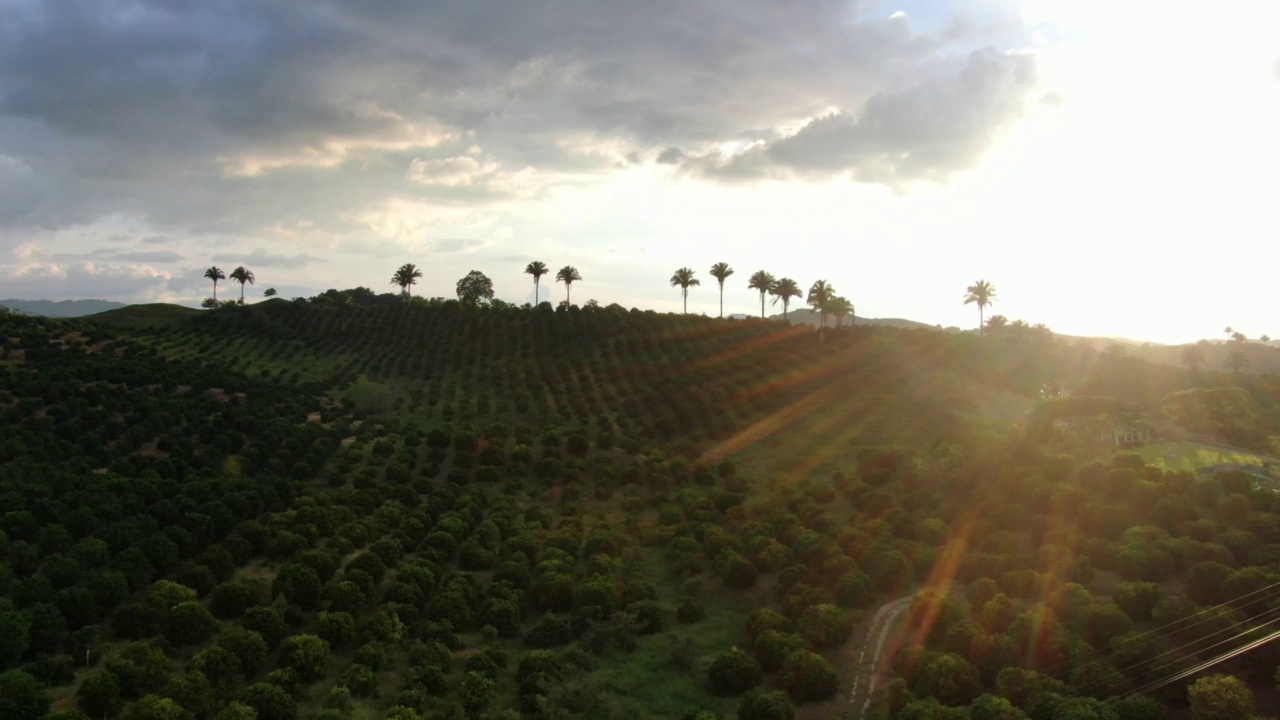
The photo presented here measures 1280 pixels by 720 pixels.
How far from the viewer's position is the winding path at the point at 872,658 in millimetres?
31484

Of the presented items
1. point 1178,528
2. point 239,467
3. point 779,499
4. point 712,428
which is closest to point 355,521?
point 239,467

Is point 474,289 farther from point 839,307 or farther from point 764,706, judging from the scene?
point 764,706

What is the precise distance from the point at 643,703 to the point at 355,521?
24162mm

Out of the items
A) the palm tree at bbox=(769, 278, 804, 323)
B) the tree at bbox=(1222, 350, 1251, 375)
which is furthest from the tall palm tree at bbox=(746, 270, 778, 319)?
Result: the tree at bbox=(1222, 350, 1251, 375)

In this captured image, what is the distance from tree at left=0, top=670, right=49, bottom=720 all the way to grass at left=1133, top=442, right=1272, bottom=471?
2583 inches

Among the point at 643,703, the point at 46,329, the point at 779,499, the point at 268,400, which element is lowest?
the point at 643,703

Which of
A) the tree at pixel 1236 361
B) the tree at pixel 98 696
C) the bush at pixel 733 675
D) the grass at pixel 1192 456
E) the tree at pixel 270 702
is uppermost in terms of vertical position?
the tree at pixel 1236 361

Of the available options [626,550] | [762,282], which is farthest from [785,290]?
[626,550]

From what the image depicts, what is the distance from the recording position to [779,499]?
56.2 m

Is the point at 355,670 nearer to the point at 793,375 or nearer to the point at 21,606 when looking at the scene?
the point at 21,606

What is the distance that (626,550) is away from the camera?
49000mm

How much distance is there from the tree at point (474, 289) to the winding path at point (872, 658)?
105 metres

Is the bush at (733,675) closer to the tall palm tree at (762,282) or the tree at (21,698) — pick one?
the tree at (21,698)

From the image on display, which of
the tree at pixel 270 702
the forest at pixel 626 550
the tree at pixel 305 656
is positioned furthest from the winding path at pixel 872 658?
the tree at pixel 305 656
